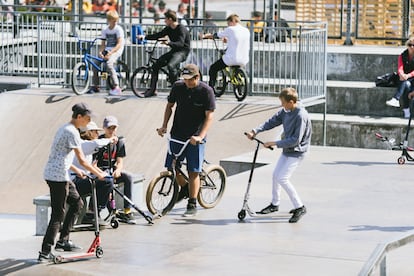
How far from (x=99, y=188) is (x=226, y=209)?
208cm

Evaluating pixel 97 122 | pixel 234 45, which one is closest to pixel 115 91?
pixel 97 122

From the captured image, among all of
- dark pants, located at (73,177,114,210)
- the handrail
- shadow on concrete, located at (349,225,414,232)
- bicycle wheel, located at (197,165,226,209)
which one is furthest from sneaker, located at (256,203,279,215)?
the handrail

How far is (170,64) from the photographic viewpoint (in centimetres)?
2089

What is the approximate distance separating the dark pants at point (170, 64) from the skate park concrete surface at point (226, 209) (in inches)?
17.8

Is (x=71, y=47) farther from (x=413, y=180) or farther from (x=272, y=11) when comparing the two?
(x=413, y=180)

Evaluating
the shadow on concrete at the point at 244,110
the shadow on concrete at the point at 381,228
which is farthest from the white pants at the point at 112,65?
the shadow on concrete at the point at 381,228

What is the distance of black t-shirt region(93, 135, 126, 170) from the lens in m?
13.3

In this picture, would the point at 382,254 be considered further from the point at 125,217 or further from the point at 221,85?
the point at 221,85

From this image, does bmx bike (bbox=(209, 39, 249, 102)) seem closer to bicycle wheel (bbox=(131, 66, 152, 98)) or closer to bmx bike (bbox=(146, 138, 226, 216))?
bicycle wheel (bbox=(131, 66, 152, 98))

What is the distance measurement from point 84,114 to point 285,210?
12.6 feet

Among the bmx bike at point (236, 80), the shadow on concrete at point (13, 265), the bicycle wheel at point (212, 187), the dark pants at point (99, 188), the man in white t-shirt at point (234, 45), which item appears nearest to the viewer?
the shadow on concrete at point (13, 265)

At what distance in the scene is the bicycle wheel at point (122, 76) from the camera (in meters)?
21.8

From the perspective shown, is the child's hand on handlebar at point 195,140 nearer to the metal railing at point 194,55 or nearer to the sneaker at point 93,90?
the metal railing at point 194,55

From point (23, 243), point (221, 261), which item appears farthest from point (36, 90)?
point (221, 261)
